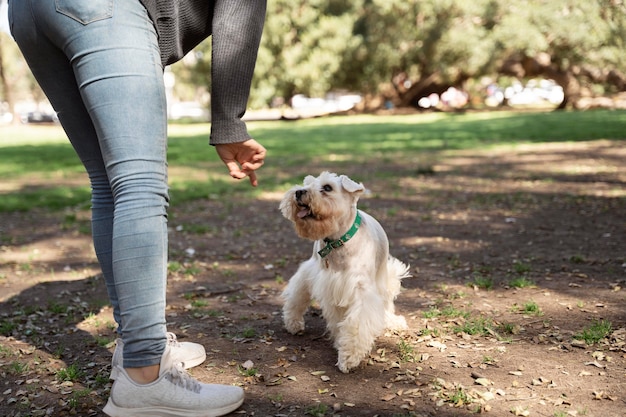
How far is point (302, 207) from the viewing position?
3.43 meters

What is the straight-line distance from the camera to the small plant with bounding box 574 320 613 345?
344cm

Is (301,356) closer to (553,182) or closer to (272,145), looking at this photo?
(553,182)

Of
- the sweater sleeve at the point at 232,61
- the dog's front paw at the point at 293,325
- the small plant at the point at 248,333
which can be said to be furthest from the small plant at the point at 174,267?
the sweater sleeve at the point at 232,61

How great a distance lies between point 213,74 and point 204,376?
1.53 metres

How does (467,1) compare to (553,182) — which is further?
(467,1)

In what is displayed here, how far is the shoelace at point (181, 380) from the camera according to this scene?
2426 mm

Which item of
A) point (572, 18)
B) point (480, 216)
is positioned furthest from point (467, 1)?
point (480, 216)

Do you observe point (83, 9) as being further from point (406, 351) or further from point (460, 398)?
point (406, 351)

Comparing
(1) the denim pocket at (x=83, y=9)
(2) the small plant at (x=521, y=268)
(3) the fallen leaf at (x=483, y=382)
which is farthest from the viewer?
(2) the small plant at (x=521, y=268)

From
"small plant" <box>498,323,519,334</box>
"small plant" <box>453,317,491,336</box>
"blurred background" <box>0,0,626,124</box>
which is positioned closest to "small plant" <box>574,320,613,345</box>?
"small plant" <box>498,323,519,334</box>

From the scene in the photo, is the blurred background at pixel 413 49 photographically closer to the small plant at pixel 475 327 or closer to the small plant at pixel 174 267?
the small plant at pixel 174 267

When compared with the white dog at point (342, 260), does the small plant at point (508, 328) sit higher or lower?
lower

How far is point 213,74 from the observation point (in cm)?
244

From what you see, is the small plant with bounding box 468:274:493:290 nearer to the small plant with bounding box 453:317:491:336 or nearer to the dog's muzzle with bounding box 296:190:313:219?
the small plant with bounding box 453:317:491:336
